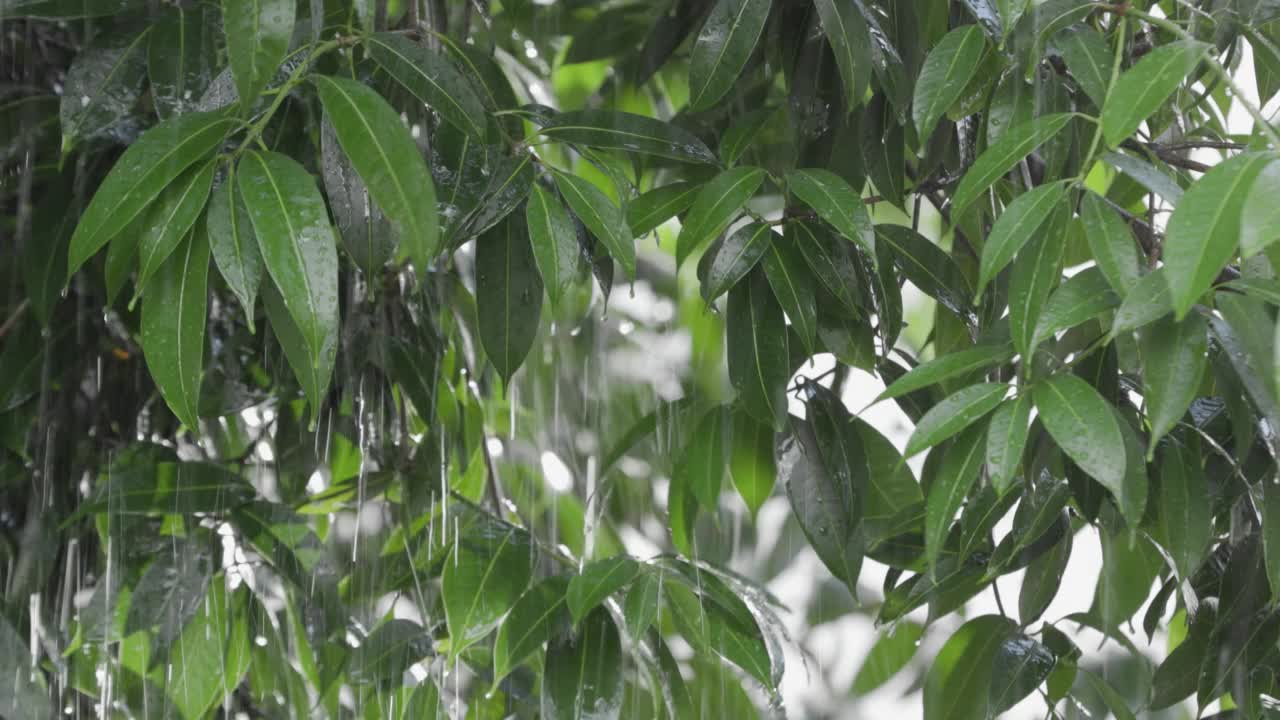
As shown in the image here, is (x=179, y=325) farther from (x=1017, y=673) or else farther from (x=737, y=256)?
(x=1017, y=673)

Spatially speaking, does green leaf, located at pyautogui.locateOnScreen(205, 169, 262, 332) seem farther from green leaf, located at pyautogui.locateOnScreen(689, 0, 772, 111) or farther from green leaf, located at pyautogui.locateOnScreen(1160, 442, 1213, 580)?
green leaf, located at pyautogui.locateOnScreen(1160, 442, 1213, 580)

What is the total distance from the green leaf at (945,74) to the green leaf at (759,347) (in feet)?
0.58

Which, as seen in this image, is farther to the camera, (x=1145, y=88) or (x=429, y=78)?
(x=429, y=78)

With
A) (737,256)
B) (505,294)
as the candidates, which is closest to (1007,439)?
(737,256)

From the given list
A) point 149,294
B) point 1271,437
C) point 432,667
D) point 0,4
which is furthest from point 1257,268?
point 0,4

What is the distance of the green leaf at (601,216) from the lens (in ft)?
2.34

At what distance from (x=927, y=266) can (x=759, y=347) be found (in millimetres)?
142

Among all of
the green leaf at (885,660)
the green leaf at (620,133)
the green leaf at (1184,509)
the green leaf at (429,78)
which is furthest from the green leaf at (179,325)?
the green leaf at (885,660)

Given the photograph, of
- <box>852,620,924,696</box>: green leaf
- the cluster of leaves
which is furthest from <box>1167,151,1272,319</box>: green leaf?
<box>852,620,924,696</box>: green leaf

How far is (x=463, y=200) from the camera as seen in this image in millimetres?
762

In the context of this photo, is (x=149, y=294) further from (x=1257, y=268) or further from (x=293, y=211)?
(x=1257, y=268)

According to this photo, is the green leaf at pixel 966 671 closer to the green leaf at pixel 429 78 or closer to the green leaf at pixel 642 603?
the green leaf at pixel 642 603

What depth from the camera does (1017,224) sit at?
24.4 inches

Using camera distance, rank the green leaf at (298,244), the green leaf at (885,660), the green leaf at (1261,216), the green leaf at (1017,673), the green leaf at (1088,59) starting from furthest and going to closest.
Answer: the green leaf at (885,660) < the green leaf at (1017,673) < the green leaf at (1088,59) < the green leaf at (298,244) < the green leaf at (1261,216)
